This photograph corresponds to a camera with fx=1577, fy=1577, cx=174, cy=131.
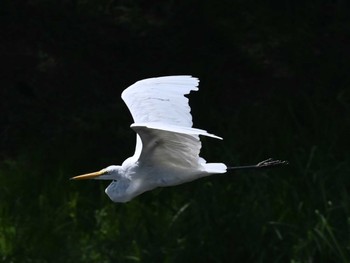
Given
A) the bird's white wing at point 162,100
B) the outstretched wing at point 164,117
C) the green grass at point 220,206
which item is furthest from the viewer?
the green grass at point 220,206

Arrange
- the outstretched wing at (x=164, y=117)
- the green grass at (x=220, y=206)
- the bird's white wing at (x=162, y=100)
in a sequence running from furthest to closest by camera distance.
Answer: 1. the green grass at (x=220, y=206)
2. the bird's white wing at (x=162, y=100)
3. the outstretched wing at (x=164, y=117)

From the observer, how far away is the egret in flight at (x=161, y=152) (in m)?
6.53

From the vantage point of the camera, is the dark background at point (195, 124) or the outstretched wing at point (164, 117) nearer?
the outstretched wing at point (164, 117)

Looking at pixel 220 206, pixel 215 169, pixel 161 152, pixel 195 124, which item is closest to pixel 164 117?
pixel 161 152

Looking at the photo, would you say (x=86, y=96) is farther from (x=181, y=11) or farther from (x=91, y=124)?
(x=181, y=11)

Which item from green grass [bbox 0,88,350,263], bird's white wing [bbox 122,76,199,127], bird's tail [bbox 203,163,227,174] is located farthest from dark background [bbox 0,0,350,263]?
bird's tail [bbox 203,163,227,174]

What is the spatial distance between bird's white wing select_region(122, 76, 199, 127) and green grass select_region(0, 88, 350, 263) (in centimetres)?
124

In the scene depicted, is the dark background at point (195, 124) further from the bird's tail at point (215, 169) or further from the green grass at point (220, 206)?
the bird's tail at point (215, 169)

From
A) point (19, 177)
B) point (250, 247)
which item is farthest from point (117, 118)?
point (250, 247)

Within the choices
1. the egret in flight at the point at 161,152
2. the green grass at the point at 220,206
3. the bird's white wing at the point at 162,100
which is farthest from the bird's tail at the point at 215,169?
the green grass at the point at 220,206

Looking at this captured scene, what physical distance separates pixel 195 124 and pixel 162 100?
1.92m

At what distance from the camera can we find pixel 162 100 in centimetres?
691

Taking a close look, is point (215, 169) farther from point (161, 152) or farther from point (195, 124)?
point (195, 124)

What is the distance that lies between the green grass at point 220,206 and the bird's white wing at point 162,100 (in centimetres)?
124
